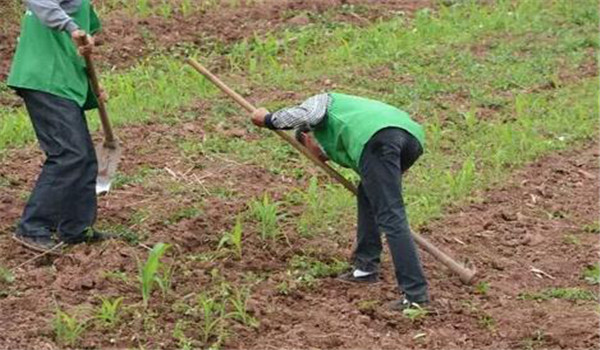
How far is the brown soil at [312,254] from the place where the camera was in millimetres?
5133

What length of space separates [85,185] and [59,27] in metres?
0.82

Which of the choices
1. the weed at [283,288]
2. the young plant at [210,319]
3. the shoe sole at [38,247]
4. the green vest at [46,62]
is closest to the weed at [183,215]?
the shoe sole at [38,247]

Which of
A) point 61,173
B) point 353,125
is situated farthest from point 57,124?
point 353,125

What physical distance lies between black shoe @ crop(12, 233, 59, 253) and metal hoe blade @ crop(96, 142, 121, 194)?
688 millimetres

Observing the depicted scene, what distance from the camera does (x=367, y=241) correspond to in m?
5.76

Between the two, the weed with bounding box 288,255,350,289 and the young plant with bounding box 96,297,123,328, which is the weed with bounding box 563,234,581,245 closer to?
the weed with bounding box 288,255,350,289

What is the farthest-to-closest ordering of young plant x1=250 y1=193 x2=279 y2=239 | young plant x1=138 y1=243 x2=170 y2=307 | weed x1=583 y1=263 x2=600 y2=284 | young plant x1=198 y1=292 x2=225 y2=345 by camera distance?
young plant x1=250 y1=193 x2=279 y2=239 < weed x1=583 y1=263 x2=600 y2=284 < young plant x1=138 y1=243 x2=170 y2=307 < young plant x1=198 y1=292 x2=225 y2=345

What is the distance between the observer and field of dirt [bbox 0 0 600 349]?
5.12 m

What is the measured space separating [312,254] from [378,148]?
38.2 inches

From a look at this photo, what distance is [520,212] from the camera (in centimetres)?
695

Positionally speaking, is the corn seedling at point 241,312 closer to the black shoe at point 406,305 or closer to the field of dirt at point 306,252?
the field of dirt at point 306,252

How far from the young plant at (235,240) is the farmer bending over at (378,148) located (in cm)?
67

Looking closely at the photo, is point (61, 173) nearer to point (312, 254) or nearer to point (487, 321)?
point (312, 254)

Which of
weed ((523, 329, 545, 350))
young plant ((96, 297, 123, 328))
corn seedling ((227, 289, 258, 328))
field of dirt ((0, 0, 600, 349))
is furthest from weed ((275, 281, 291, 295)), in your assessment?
weed ((523, 329, 545, 350))
